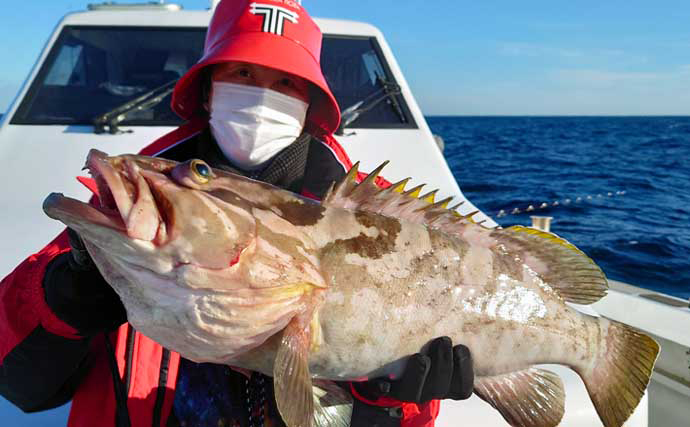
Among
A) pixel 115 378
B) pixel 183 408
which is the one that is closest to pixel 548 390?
pixel 183 408

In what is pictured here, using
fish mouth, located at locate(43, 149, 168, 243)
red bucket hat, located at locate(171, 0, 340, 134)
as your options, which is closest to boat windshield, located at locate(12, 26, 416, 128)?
red bucket hat, located at locate(171, 0, 340, 134)

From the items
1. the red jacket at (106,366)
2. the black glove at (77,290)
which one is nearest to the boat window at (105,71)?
the red jacket at (106,366)

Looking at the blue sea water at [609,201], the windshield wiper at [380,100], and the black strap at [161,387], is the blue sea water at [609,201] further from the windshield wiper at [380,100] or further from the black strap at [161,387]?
the black strap at [161,387]

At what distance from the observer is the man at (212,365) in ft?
5.58

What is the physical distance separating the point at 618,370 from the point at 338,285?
1.26 m

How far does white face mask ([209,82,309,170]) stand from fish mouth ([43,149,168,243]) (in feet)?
2.87

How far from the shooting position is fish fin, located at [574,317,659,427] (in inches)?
78.9

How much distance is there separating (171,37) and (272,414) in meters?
4.00

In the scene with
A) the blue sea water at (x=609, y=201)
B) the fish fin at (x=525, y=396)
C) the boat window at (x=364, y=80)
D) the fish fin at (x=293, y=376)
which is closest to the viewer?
the fish fin at (x=293, y=376)

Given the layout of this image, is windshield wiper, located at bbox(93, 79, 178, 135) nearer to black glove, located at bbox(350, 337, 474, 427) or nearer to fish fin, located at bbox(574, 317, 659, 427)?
black glove, located at bbox(350, 337, 474, 427)

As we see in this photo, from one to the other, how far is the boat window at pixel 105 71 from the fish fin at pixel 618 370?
3.63 m

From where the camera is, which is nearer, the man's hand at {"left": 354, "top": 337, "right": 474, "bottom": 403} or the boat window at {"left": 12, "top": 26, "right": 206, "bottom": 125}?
the man's hand at {"left": 354, "top": 337, "right": 474, "bottom": 403}

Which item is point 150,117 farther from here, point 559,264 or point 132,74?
point 559,264

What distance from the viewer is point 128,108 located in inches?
166
